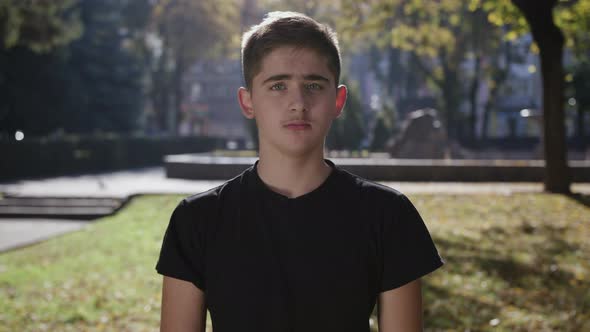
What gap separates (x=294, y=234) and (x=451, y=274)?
5974mm

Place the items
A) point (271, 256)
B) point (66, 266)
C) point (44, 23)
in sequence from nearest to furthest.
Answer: point (271, 256) < point (66, 266) < point (44, 23)

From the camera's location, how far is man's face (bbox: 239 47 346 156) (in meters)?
2.12

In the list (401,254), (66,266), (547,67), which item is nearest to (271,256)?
(401,254)

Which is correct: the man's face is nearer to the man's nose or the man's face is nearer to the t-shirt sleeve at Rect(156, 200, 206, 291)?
the man's nose

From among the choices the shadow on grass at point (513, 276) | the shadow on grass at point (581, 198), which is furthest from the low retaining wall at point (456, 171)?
Answer: the shadow on grass at point (513, 276)

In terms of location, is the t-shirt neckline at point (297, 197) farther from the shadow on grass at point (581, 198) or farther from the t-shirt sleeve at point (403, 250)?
the shadow on grass at point (581, 198)

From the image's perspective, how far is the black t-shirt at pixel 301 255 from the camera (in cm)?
199

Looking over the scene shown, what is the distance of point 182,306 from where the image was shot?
213 centimetres

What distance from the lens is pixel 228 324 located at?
2.04 meters

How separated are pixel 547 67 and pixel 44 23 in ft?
38.7

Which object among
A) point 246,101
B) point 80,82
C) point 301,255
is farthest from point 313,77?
point 80,82

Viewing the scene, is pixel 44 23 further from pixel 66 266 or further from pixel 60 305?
pixel 60 305

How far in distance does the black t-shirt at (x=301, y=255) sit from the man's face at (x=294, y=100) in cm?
16

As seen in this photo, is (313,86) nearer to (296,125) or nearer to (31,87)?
(296,125)
